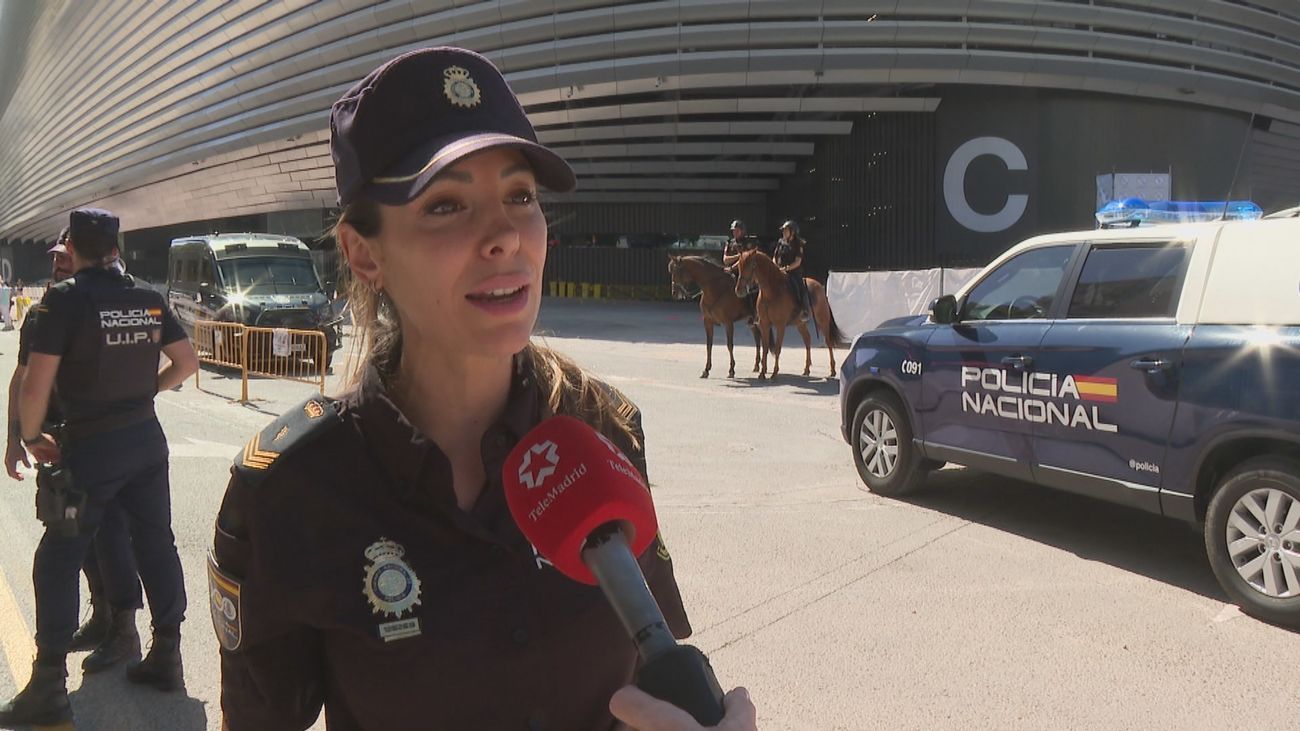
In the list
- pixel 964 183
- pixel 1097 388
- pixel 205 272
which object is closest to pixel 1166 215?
pixel 1097 388

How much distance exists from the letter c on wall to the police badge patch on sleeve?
2559cm

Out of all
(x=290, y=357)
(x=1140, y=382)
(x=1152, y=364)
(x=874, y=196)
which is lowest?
(x=290, y=357)

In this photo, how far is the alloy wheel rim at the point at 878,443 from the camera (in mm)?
6887

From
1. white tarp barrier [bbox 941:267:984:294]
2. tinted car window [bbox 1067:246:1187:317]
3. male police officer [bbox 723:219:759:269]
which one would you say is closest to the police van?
male police officer [bbox 723:219:759:269]

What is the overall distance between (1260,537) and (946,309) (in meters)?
2.41

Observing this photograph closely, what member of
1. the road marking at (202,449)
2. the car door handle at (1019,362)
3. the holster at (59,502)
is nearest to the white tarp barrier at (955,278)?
the car door handle at (1019,362)

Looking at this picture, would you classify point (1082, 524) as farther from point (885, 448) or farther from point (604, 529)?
point (604, 529)

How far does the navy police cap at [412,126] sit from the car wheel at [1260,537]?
446cm

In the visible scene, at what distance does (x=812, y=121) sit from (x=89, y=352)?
26347mm

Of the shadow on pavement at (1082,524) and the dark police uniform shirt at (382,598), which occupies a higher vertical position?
the dark police uniform shirt at (382,598)

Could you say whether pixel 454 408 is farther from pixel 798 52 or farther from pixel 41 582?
pixel 798 52

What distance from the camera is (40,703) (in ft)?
11.4

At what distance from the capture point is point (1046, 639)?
425 cm

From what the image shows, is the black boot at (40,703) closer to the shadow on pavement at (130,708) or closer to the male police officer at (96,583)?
the shadow on pavement at (130,708)
